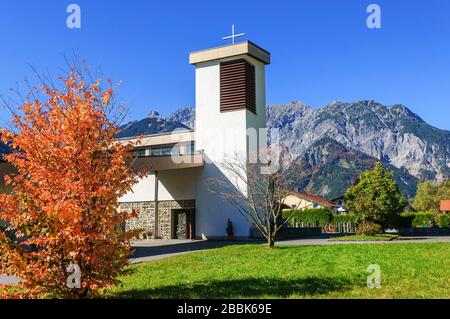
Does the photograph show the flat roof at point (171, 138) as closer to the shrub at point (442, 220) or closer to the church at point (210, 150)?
the church at point (210, 150)

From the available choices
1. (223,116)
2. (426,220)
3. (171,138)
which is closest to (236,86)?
(223,116)

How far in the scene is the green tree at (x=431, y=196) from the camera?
64875 mm

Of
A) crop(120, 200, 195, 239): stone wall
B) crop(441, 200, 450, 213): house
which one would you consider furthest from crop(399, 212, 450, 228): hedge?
crop(120, 200, 195, 239): stone wall

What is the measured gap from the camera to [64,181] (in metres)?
6.99

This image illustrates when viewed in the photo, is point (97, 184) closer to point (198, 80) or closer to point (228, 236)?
point (228, 236)

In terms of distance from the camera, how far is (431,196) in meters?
67.4

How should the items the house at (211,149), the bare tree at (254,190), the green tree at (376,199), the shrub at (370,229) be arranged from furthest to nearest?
1. the green tree at (376,199)
2. the house at (211,149)
3. the shrub at (370,229)
4. the bare tree at (254,190)

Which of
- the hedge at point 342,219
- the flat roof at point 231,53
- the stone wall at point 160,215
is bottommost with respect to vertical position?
the hedge at point 342,219

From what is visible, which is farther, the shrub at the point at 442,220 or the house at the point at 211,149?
the shrub at the point at 442,220

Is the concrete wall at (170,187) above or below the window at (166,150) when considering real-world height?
below

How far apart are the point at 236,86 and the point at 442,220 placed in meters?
25.5

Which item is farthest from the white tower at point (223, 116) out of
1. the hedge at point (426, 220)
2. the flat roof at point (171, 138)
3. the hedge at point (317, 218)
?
the hedge at point (426, 220)

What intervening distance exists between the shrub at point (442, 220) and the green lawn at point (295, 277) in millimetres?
30090

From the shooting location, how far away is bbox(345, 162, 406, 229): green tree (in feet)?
92.9
